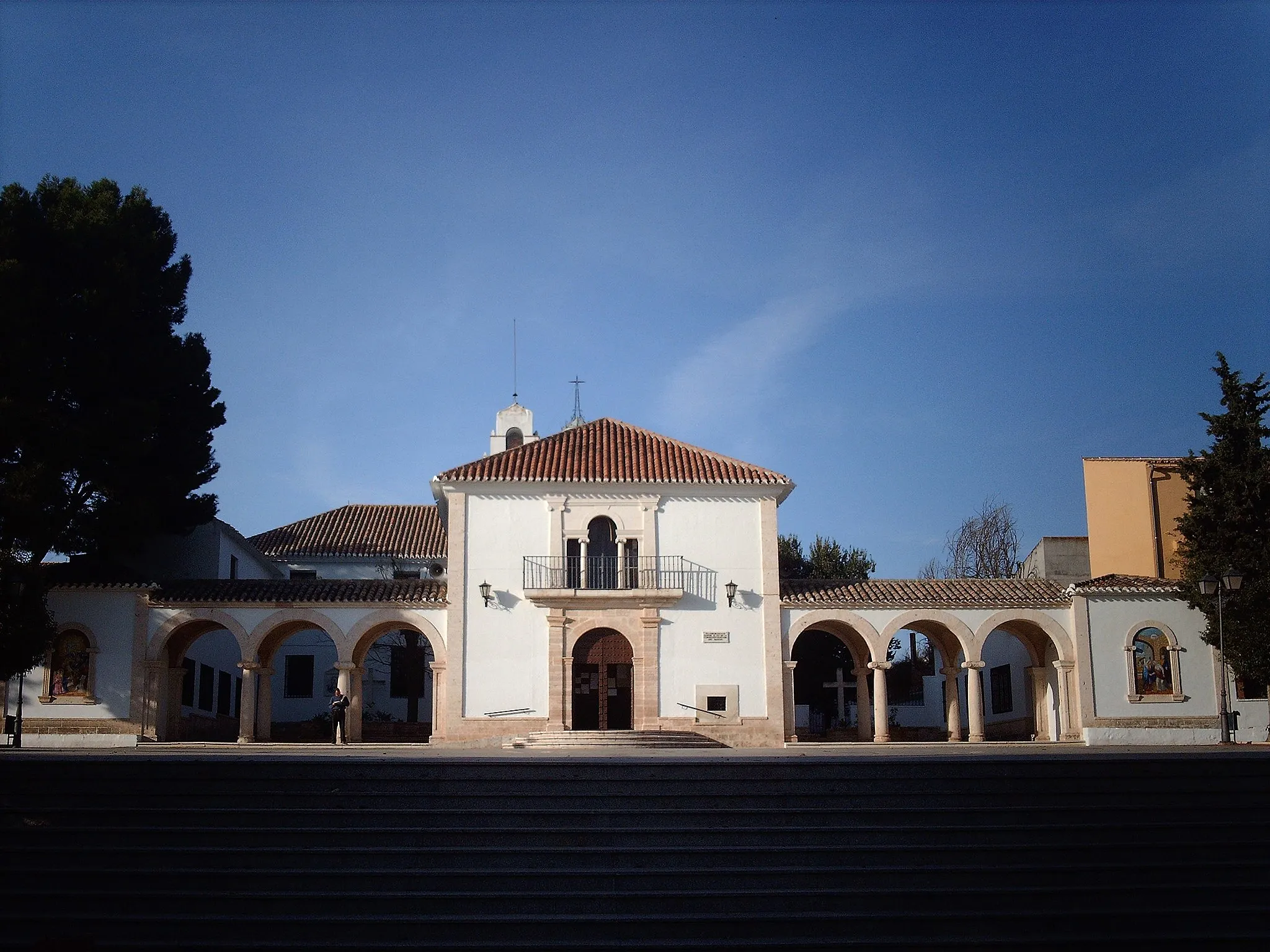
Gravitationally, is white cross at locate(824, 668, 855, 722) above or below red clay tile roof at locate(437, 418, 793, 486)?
below

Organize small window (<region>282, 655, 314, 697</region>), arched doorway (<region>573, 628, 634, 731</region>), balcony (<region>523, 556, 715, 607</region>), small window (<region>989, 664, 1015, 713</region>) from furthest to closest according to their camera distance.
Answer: small window (<region>282, 655, 314, 697</region>), small window (<region>989, 664, 1015, 713</region>), arched doorway (<region>573, 628, 634, 731</region>), balcony (<region>523, 556, 715, 607</region>)

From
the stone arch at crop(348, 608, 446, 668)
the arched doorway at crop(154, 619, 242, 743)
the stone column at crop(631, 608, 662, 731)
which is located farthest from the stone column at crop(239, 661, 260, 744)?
the stone column at crop(631, 608, 662, 731)

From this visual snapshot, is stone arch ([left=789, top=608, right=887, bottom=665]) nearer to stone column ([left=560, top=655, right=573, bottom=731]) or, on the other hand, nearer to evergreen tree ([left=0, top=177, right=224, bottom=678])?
stone column ([left=560, top=655, right=573, bottom=731])

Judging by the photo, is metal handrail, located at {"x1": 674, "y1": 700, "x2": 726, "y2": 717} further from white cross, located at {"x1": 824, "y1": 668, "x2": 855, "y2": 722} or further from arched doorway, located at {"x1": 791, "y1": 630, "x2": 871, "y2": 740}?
arched doorway, located at {"x1": 791, "y1": 630, "x2": 871, "y2": 740}

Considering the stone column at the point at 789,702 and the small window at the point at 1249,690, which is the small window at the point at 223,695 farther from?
the small window at the point at 1249,690

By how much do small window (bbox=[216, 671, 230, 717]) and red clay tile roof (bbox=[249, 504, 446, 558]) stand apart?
18.9ft

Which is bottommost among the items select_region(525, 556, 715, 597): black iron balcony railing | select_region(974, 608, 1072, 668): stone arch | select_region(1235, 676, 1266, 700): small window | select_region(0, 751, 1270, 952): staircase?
select_region(0, 751, 1270, 952): staircase

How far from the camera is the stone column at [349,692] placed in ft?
91.6

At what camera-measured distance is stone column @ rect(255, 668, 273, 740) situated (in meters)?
28.6

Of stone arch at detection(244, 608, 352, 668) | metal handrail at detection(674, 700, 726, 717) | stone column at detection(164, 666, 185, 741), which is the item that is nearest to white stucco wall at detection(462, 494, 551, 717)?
stone arch at detection(244, 608, 352, 668)

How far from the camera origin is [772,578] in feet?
94.2

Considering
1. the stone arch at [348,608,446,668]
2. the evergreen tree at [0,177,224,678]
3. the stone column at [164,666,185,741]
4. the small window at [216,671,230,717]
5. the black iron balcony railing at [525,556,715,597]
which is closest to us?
the evergreen tree at [0,177,224,678]

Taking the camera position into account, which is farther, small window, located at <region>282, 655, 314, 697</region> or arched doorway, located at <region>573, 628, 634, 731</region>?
small window, located at <region>282, 655, 314, 697</region>

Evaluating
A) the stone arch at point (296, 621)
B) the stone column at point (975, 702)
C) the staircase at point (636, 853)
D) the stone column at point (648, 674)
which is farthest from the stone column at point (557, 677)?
the staircase at point (636, 853)
